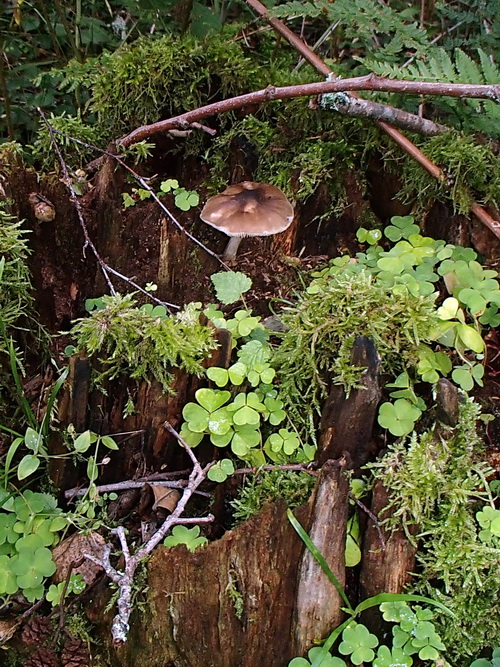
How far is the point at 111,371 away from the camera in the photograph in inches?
84.7

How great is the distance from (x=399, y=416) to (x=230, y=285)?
1079 millimetres

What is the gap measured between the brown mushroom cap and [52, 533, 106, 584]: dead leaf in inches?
62.4

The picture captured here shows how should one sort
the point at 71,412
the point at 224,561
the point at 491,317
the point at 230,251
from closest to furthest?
the point at 224,561, the point at 71,412, the point at 491,317, the point at 230,251

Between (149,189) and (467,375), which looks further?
(149,189)

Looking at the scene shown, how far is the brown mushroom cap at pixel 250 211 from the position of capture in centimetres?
264

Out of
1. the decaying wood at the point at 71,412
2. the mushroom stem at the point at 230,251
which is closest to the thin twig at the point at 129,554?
the decaying wood at the point at 71,412

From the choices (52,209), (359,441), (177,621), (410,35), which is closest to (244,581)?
(177,621)

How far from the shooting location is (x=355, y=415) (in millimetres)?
1990

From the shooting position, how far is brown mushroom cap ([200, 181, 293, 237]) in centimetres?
264

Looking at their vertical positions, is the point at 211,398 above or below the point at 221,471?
above

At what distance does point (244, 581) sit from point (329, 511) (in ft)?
1.29

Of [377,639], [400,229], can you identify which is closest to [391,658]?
[377,639]

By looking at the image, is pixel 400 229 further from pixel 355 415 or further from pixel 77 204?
pixel 77 204

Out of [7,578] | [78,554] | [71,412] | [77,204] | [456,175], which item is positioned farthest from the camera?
[77,204]
